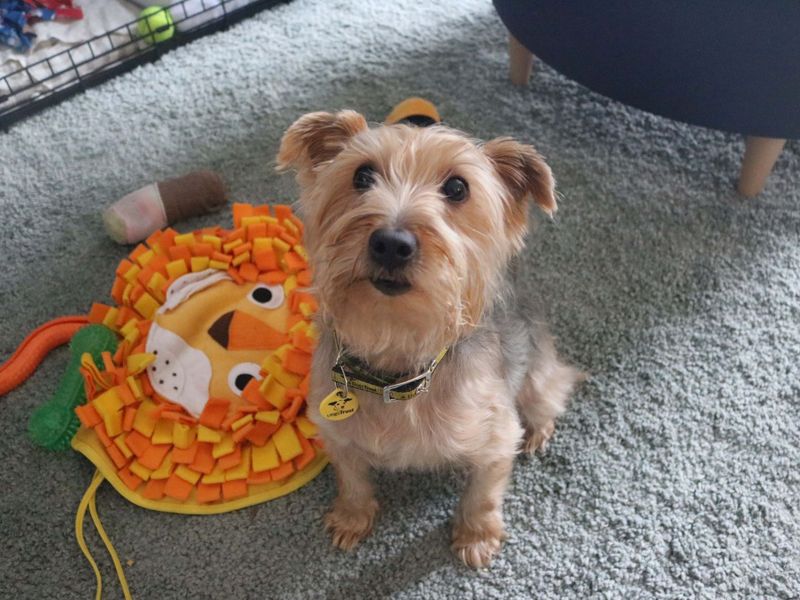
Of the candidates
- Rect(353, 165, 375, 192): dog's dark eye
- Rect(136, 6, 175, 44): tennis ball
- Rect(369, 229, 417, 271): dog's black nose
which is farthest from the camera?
Rect(136, 6, 175, 44): tennis ball

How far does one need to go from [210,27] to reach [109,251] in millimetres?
1036

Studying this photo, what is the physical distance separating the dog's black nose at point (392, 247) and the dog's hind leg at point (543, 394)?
60 centimetres

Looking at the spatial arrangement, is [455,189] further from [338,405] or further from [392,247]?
[338,405]

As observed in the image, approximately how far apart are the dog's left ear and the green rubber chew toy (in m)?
1.02

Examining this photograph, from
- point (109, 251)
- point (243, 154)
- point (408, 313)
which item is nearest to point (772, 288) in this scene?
point (408, 313)

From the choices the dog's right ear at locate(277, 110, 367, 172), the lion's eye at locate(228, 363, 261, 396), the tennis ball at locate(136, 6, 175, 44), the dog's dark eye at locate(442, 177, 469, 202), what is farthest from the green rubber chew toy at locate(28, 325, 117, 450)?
the tennis ball at locate(136, 6, 175, 44)

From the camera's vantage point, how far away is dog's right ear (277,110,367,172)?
123cm

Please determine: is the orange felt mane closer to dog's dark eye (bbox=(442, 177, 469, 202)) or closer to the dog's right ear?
the dog's right ear

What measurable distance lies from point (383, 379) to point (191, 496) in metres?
0.60

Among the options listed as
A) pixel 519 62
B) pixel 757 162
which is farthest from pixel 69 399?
pixel 757 162

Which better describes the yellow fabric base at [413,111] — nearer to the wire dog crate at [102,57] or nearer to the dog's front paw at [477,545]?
the wire dog crate at [102,57]

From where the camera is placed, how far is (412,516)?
1563 mm

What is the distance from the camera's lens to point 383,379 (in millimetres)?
1239

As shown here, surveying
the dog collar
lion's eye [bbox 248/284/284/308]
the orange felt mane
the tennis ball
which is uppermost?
the dog collar
